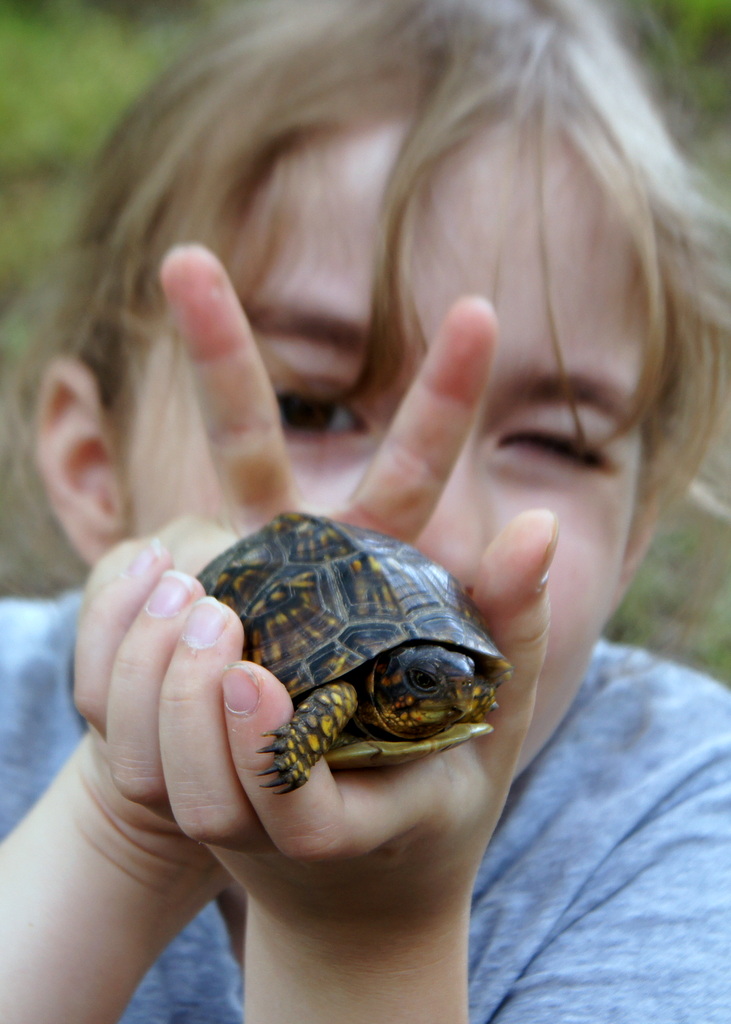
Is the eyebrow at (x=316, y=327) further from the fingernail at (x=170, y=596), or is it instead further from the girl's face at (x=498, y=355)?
the fingernail at (x=170, y=596)

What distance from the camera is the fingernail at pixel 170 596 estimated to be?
932mm

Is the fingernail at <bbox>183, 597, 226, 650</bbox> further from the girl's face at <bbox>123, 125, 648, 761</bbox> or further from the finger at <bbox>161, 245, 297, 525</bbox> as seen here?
the girl's face at <bbox>123, 125, 648, 761</bbox>

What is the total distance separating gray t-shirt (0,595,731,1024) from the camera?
1234 millimetres

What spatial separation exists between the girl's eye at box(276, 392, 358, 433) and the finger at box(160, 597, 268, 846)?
2.40 ft

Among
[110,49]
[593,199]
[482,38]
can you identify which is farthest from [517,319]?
[110,49]

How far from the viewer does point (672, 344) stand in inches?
69.1

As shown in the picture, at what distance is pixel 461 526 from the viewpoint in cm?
139

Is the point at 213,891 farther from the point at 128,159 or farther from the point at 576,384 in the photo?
the point at 128,159

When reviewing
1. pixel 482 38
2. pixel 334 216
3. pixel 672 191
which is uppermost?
pixel 482 38

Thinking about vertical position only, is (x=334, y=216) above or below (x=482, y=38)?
below

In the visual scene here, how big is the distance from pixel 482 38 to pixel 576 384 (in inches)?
31.3

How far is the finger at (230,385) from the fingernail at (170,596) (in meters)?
0.36

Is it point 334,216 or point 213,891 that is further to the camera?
point 334,216

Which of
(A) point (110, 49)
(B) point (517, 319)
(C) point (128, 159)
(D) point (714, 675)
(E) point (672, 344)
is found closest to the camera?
(B) point (517, 319)
